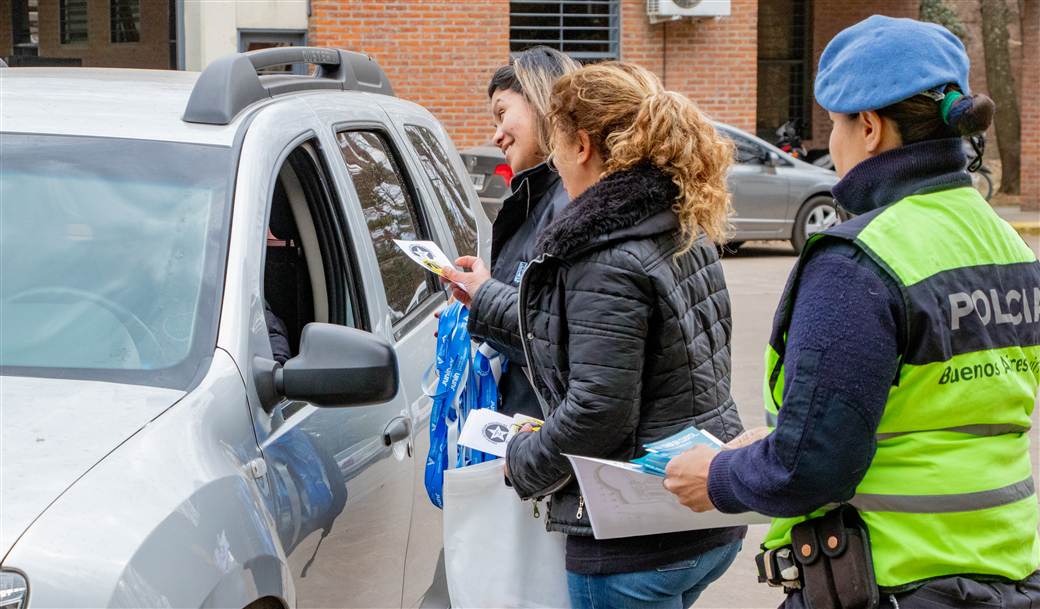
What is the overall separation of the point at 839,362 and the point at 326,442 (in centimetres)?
144

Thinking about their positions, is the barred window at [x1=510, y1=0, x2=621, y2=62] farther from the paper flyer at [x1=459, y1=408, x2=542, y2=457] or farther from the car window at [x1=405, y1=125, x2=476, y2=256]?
the paper flyer at [x1=459, y1=408, x2=542, y2=457]

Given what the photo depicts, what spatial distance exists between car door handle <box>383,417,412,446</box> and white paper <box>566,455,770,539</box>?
92 centimetres

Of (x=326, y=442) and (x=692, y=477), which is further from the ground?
(x=692, y=477)

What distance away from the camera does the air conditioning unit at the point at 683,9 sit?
1688cm

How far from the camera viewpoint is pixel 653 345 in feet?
8.79

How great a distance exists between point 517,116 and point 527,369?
30.3 inches

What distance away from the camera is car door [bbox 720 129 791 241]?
15508mm

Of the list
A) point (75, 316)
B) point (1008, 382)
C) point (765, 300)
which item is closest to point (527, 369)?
point (75, 316)

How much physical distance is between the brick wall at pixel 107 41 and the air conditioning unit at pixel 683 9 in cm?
1054

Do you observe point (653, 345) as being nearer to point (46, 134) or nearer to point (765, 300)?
point (46, 134)

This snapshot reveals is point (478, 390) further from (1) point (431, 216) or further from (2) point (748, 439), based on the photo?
(1) point (431, 216)

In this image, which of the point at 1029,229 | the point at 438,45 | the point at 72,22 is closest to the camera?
the point at 438,45

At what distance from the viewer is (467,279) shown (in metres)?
3.16

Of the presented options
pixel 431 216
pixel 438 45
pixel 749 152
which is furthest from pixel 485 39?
pixel 431 216
